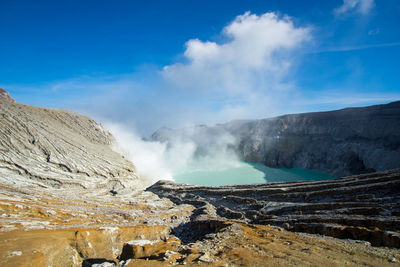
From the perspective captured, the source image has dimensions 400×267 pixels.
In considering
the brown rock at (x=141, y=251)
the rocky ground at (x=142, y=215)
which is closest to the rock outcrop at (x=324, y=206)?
the rocky ground at (x=142, y=215)

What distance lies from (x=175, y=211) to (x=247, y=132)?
63.8 meters

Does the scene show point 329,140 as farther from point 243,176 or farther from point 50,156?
point 50,156

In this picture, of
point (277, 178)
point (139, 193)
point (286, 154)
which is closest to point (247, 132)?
point (286, 154)

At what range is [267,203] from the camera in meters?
22.2

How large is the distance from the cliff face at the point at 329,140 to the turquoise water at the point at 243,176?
461 centimetres

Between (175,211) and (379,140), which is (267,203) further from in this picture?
(379,140)

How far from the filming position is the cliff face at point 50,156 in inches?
1093

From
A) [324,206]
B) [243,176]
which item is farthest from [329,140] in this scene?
[324,206]

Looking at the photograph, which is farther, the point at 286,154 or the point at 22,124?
the point at 286,154

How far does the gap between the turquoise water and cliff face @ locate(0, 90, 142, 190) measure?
2056cm

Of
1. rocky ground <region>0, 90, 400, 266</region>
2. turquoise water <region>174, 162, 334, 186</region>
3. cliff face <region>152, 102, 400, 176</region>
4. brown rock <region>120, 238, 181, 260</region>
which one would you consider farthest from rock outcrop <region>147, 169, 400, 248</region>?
cliff face <region>152, 102, 400, 176</region>

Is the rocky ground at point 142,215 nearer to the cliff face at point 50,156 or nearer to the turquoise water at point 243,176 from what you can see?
the cliff face at point 50,156

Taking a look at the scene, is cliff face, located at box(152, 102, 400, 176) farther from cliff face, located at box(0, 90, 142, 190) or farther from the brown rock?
the brown rock

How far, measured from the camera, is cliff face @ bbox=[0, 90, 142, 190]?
2777cm
